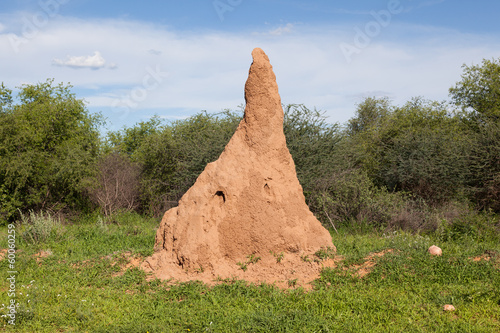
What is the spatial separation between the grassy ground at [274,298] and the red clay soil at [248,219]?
17.3 inches

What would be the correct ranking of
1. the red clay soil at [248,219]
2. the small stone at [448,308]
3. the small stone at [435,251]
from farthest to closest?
the small stone at [435,251] < the red clay soil at [248,219] < the small stone at [448,308]

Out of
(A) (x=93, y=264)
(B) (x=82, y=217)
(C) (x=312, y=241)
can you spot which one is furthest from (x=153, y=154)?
(C) (x=312, y=241)

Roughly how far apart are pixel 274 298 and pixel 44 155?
11.9 metres

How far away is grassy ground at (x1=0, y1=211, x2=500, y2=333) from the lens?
514 cm

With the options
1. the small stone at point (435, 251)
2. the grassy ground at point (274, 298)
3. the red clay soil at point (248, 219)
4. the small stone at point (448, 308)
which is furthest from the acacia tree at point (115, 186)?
the small stone at point (448, 308)

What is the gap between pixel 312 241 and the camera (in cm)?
737

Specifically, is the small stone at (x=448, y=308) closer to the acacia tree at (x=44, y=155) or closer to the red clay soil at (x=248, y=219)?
the red clay soil at (x=248, y=219)

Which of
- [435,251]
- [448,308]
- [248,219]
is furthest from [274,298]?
[435,251]

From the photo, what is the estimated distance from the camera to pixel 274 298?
5902 mm

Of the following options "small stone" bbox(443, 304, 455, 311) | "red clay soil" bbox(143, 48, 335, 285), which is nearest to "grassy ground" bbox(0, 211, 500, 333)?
"small stone" bbox(443, 304, 455, 311)

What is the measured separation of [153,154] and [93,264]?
30.9 ft

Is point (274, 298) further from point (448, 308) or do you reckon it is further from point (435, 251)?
point (435, 251)

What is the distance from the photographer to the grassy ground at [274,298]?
514cm

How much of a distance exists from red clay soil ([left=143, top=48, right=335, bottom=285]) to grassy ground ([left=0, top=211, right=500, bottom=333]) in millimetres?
438
